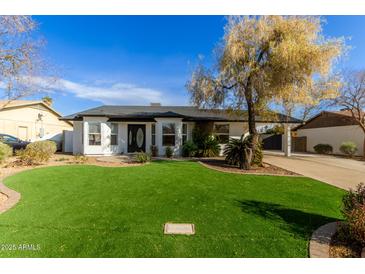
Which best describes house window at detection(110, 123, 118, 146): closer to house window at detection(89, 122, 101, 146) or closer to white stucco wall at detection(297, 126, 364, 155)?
house window at detection(89, 122, 101, 146)

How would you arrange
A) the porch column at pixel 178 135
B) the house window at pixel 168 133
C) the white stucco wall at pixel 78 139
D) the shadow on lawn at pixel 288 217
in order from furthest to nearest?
the white stucco wall at pixel 78 139, the house window at pixel 168 133, the porch column at pixel 178 135, the shadow on lawn at pixel 288 217

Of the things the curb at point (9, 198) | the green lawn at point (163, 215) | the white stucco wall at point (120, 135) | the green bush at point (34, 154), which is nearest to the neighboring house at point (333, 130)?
the white stucco wall at point (120, 135)

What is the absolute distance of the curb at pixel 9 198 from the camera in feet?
17.6

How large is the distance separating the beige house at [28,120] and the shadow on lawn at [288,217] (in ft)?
71.0

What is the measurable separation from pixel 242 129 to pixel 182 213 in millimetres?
13373

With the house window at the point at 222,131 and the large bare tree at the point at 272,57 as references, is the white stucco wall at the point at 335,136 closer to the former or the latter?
the house window at the point at 222,131

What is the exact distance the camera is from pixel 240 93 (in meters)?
11.2

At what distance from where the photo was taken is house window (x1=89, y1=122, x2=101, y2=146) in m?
15.5

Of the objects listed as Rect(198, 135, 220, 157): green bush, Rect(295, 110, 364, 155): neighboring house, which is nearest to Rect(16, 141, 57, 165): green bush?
Rect(198, 135, 220, 157): green bush

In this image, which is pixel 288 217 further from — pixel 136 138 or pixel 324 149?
pixel 324 149

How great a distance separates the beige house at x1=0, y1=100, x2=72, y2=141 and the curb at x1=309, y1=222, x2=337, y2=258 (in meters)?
23.1

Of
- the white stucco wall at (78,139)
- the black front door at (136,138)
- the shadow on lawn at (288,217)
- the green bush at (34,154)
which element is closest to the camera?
the shadow on lawn at (288,217)

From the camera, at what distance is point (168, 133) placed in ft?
51.6
